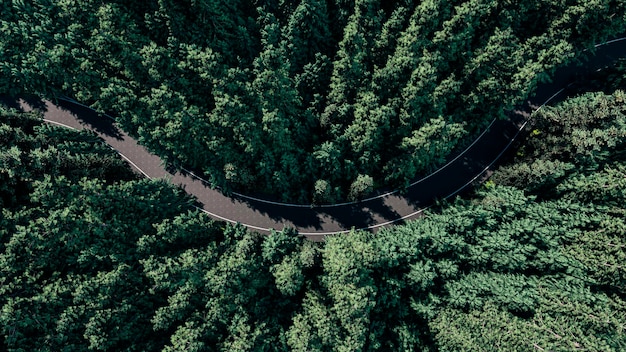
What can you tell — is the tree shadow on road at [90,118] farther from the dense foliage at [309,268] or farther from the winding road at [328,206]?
the dense foliage at [309,268]

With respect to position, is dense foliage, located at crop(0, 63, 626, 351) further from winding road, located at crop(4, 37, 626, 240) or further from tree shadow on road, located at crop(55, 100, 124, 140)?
tree shadow on road, located at crop(55, 100, 124, 140)

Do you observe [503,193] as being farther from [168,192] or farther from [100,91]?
[100,91]

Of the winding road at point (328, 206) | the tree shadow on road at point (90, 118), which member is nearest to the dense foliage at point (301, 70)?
the winding road at point (328, 206)

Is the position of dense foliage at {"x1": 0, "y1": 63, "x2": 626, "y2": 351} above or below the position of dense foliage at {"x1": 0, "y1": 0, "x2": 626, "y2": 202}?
below

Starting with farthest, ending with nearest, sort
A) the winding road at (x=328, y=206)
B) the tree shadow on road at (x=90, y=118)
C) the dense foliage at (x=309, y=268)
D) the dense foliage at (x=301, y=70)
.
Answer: the tree shadow on road at (x=90, y=118) → the winding road at (x=328, y=206) → the dense foliage at (x=301, y=70) → the dense foliage at (x=309, y=268)

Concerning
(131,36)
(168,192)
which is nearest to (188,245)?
(168,192)

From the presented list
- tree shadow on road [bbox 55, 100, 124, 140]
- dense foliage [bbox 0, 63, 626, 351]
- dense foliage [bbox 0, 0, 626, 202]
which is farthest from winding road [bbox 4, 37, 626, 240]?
dense foliage [bbox 0, 63, 626, 351]

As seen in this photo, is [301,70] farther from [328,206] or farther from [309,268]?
[309,268]
